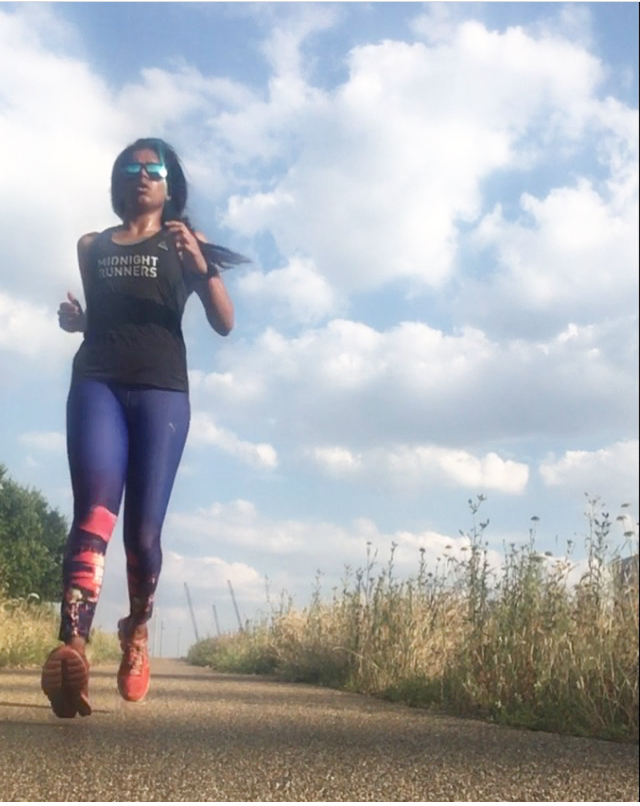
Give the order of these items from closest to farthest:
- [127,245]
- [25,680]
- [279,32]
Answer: [25,680] < [127,245] < [279,32]

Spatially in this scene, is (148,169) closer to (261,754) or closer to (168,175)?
(168,175)

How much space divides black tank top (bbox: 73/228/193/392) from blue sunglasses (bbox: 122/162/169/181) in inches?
6.5

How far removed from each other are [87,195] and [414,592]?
2511 mm

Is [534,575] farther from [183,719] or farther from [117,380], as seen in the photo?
[117,380]

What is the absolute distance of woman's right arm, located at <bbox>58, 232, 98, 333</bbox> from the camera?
6.61 ft

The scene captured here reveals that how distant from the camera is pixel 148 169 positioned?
7.07ft

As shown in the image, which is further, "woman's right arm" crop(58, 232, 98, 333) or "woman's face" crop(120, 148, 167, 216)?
"woman's face" crop(120, 148, 167, 216)

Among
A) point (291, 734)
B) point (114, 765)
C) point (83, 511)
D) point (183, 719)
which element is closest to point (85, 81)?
point (83, 511)

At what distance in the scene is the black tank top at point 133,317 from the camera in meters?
2.01

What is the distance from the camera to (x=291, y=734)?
10.3 ft

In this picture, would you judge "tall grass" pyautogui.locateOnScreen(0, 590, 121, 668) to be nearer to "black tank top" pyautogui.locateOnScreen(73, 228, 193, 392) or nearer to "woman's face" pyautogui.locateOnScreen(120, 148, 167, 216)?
"black tank top" pyautogui.locateOnScreen(73, 228, 193, 392)

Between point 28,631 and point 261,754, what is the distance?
3.29ft

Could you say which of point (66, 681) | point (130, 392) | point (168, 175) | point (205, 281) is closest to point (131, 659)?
point (66, 681)

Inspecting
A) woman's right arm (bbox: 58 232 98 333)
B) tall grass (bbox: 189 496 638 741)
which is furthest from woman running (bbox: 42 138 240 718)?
tall grass (bbox: 189 496 638 741)
